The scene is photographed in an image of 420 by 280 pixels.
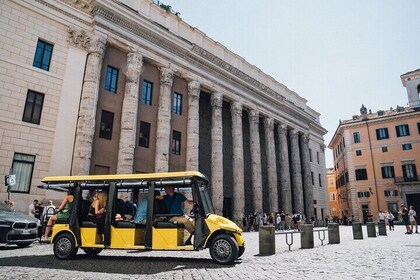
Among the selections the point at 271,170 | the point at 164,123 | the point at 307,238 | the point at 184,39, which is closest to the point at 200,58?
the point at 184,39

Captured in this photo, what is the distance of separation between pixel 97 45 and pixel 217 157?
1204cm

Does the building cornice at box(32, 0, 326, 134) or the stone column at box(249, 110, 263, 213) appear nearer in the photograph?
the building cornice at box(32, 0, 326, 134)

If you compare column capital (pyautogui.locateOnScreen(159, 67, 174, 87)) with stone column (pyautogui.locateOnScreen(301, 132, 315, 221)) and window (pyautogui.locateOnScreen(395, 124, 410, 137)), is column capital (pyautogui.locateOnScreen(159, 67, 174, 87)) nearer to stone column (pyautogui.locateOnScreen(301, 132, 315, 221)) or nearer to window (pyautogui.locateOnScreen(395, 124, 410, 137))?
stone column (pyautogui.locateOnScreen(301, 132, 315, 221))

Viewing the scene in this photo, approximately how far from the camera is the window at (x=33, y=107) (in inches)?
554

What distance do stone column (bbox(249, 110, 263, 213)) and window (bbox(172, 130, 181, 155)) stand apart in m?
8.04

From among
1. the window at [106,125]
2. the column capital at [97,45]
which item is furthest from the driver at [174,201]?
the column capital at [97,45]

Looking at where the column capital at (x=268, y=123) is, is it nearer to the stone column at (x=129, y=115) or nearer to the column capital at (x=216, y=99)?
the column capital at (x=216, y=99)

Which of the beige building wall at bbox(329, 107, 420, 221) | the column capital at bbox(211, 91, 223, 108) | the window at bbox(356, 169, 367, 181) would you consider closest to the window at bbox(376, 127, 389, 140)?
the beige building wall at bbox(329, 107, 420, 221)

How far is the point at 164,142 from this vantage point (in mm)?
18875

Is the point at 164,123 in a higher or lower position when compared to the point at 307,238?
higher

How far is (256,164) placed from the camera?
83.6ft

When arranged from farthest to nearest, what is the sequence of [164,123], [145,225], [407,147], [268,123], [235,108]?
[407,147] → [268,123] → [235,108] → [164,123] → [145,225]

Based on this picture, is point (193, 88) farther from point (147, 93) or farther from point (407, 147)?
point (407, 147)

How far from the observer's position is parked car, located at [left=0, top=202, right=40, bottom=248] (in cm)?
884
